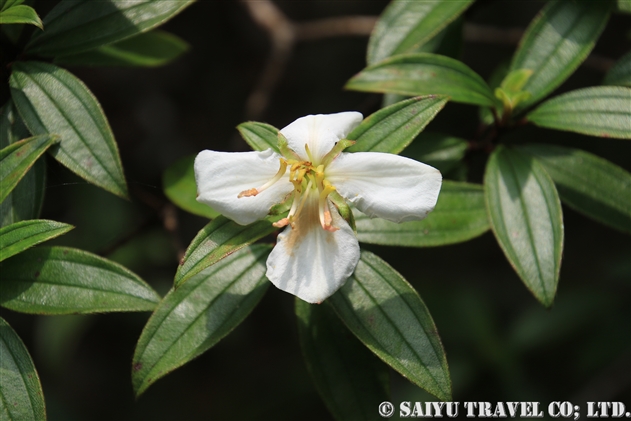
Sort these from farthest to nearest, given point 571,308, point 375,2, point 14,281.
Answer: point 375,2 → point 571,308 → point 14,281

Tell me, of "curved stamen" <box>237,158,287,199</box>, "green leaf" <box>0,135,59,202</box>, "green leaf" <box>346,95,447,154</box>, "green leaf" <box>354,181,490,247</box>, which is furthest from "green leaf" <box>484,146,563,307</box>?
"green leaf" <box>0,135,59,202</box>

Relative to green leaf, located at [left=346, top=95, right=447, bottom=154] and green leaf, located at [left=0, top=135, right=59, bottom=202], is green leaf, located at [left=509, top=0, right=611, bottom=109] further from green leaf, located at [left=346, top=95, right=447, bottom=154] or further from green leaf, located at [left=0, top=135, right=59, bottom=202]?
green leaf, located at [left=0, top=135, right=59, bottom=202]

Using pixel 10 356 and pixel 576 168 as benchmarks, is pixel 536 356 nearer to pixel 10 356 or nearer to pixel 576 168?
pixel 576 168

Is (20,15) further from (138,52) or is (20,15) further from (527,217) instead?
(527,217)

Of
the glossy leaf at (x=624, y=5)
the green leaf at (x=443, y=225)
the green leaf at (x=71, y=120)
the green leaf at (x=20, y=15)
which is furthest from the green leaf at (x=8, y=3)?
the glossy leaf at (x=624, y=5)

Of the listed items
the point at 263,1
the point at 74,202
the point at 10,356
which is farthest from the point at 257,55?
the point at 10,356

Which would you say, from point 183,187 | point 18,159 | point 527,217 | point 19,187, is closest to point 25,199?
point 19,187

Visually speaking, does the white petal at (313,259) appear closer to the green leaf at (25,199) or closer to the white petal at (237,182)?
the white petal at (237,182)
